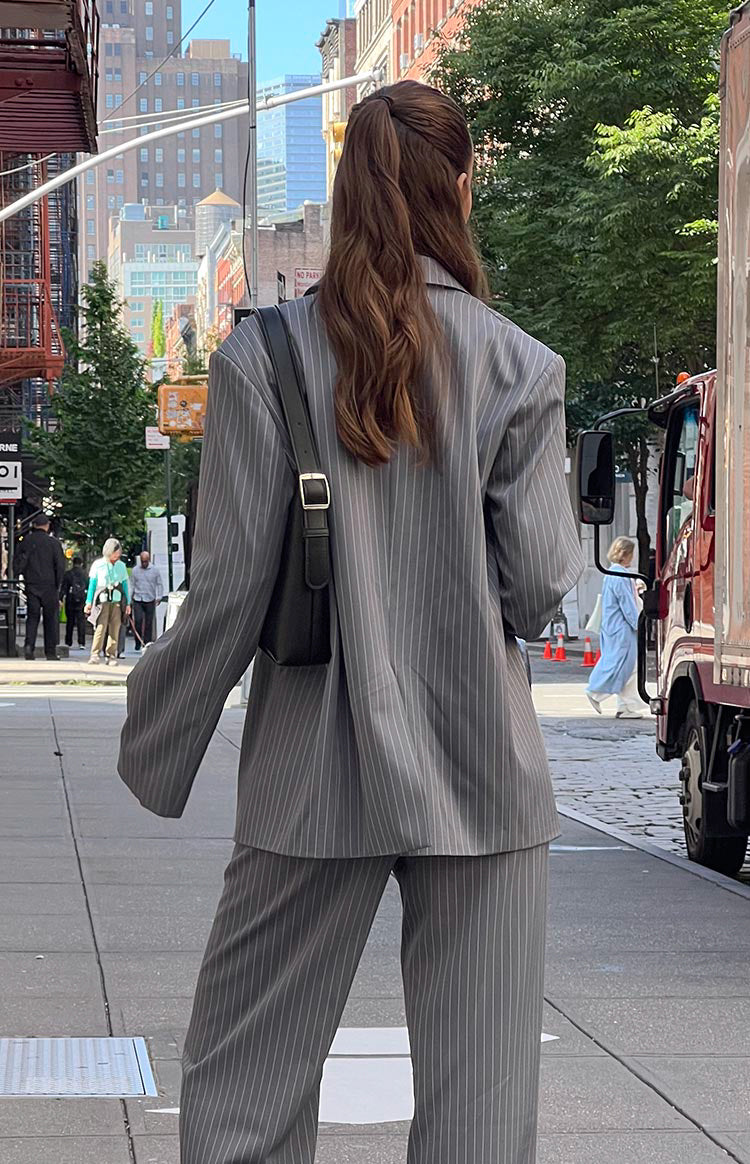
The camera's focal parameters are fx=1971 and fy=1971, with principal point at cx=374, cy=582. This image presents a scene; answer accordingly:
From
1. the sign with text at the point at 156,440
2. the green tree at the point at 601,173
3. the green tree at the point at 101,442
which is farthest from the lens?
the green tree at the point at 101,442

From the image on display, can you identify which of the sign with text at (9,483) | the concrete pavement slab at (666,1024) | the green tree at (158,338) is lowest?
the concrete pavement slab at (666,1024)

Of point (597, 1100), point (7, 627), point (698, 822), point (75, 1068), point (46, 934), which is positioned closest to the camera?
point (597, 1100)

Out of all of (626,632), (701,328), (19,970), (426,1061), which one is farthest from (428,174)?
(701,328)

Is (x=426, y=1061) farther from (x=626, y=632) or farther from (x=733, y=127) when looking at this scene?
(x=626, y=632)

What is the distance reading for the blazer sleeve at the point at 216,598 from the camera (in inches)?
109

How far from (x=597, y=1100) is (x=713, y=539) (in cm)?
455

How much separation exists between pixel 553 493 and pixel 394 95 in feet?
2.06

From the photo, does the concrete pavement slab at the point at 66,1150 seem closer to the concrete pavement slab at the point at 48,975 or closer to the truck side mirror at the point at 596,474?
the concrete pavement slab at the point at 48,975

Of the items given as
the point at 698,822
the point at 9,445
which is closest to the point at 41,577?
the point at 9,445

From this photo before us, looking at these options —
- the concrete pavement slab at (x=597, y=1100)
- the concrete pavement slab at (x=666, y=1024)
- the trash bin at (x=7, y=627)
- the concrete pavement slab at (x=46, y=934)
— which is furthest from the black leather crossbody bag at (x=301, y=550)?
the trash bin at (x=7, y=627)

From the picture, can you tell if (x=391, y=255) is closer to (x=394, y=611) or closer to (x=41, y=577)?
(x=394, y=611)

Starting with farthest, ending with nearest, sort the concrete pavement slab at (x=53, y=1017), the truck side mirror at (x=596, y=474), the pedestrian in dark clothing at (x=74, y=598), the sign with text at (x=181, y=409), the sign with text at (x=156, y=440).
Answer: the sign with text at (x=156, y=440) < the pedestrian in dark clothing at (x=74, y=598) < the sign with text at (x=181, y=409) < the truck side mirror at (x=596, y=474) < the concrete pavement slab at (x=53, y=1017)

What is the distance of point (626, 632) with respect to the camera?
729 inches

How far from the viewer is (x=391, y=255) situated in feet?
9.21
